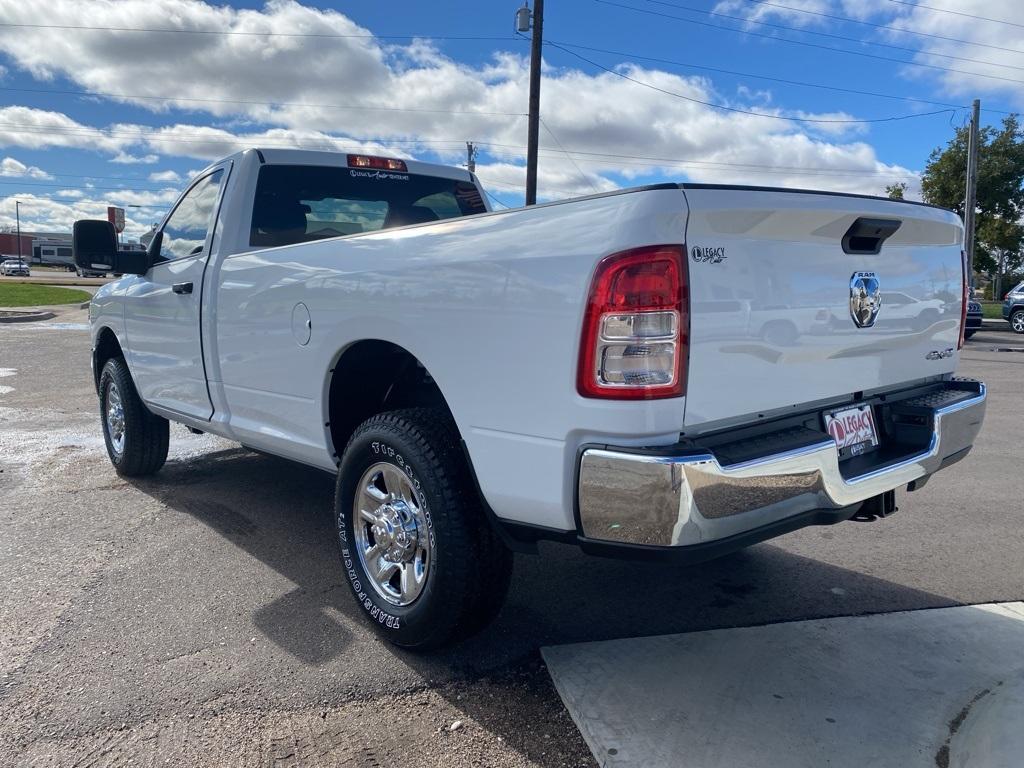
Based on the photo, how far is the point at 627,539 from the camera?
2.31 m

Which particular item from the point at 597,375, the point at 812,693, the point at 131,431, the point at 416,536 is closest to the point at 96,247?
the point at 131,431

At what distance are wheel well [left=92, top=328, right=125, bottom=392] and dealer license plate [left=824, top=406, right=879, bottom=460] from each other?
15.7 ft

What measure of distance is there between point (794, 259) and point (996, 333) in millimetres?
24002

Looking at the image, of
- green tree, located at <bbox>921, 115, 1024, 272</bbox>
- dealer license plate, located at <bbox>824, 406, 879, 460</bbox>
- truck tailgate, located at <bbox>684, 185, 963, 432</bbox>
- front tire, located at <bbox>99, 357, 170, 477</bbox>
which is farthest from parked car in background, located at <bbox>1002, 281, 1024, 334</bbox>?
front tire, located at <bbox>99, 357, 170, 477</bbox>

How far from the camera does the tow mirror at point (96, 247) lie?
479cm

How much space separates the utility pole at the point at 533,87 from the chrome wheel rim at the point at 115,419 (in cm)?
1382

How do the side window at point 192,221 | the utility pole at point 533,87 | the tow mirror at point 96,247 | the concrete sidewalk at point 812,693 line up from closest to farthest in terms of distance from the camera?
the concrete sidewalk at point 812,693, the side window at point 192,221, the tow mirror at point 96,247, the utility pole at point 533,87

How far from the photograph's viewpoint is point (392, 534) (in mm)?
3162

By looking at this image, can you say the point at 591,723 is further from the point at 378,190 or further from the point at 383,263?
the point at 378,190

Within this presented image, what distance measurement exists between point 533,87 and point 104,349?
1487 centimetres

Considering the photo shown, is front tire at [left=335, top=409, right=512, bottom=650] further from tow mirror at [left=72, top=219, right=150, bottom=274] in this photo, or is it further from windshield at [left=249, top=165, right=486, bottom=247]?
tow mirror at [left=72, top=219, right=150, bottom=274]

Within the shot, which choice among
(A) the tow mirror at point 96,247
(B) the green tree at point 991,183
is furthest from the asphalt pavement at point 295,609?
(B) the green tree at point 991,183

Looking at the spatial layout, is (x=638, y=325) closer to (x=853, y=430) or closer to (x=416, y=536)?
(x=853, y=430)

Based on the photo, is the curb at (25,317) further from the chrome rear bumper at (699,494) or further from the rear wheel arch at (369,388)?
the chrome rear bumper at (699,494)
